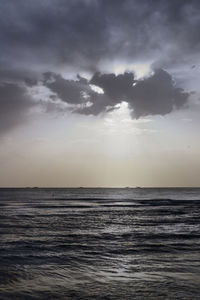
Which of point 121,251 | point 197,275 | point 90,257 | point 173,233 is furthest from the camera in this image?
point 173,233

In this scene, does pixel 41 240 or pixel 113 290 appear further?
pixel 41 240

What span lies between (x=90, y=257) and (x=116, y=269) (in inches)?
136

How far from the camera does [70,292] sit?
1152cm

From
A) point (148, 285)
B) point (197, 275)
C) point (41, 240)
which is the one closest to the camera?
point (148, 285)

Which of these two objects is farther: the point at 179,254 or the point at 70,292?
the point at 179,254

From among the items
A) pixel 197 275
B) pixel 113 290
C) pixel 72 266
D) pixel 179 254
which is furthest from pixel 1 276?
pixel 179 254

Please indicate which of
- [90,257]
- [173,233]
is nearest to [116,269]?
[90,257]

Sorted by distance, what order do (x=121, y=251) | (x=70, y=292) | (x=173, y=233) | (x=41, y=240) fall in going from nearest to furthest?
1. (x=70, y=292)
2. (x=121, y=251)
3. (x=41, y=240)
4. (x=173, y=233)

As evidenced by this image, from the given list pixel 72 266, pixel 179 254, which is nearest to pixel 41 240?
pixel 72 266

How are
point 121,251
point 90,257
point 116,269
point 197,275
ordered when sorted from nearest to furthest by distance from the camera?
1. point 197,275
2. point 116,269
3. point 90,257
4. point 121,251

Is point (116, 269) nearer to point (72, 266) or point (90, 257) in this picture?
point (72, 266)

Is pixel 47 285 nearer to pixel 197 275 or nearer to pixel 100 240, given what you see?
pixel 197 275

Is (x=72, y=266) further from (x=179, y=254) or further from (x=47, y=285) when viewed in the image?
(x=179, y=254)

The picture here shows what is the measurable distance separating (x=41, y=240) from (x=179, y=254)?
10.9 m
